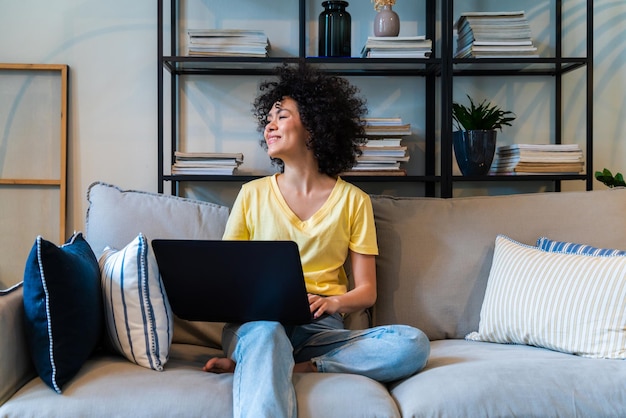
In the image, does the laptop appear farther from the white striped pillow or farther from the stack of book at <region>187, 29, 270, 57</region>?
the stack of book at <region>187, 29, 270, 57</region>

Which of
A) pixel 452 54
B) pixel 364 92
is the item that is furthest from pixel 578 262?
pixel 364 92

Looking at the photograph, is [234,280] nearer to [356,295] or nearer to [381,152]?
[356,295]

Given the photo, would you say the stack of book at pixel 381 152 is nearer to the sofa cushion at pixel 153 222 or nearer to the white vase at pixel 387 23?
the white vase at pixel 387 23

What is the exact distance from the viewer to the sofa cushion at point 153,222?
1914 millimetres

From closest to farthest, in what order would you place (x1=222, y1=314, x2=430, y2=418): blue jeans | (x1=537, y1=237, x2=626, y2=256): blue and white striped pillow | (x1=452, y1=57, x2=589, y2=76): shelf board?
(x1=222, y1=314, x2=430, y2=418): blue jeans → (x1=537, y1=237, x2=626, y2=256): blue and white striped pillow → (x1=452, y1=57, x2=589, y2=76): shelf board

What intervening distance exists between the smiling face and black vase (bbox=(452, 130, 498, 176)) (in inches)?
26.9

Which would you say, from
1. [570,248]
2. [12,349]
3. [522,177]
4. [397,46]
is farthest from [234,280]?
[522,177]

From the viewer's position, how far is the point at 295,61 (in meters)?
2.31

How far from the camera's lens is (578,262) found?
5.75 feet

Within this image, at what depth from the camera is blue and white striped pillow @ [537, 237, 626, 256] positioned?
1.80 meters

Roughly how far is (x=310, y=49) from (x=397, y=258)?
0.98 meters

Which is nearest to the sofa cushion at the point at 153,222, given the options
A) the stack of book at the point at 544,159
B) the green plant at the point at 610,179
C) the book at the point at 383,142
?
the book at the point at 383,142

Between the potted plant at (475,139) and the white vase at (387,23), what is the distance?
341 mm

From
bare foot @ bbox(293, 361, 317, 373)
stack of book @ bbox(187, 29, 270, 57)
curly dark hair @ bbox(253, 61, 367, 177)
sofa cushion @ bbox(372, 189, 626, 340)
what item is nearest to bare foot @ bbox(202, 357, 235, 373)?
bare foot @ bbox(293, 361, 317, 373)
